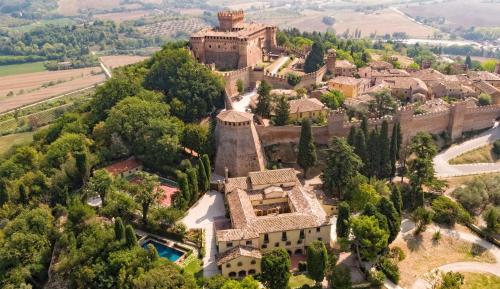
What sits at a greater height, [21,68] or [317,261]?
[317,261]

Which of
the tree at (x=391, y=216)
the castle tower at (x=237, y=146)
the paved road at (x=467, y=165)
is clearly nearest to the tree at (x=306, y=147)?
the castle tower at (x=237, y=146)

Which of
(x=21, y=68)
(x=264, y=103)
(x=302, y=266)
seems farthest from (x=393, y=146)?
(x=21, y=68)

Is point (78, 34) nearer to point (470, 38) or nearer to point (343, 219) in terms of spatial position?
point (470, 38)

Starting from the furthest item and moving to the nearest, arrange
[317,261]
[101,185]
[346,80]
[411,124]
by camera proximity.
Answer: [346,80], [411,124], [101,185], [317,261]

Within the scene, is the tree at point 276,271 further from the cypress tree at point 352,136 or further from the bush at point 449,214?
the cypress tree at point 352,136

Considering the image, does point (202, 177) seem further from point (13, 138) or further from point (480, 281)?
point (13, 138)
